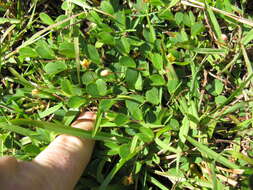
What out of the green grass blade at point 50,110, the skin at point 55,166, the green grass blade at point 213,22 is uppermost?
the green grass blade at point 213,22

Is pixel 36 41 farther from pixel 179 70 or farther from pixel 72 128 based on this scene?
pixel 179 70

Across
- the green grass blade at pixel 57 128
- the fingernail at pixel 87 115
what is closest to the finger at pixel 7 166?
the green grass blade at pixel 57 128

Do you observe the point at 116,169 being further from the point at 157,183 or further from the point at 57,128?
the point at 57,128

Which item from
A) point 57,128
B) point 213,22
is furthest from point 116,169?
point 213,22

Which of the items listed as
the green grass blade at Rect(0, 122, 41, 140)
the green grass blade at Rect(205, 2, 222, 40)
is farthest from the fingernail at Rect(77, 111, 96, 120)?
the green grass blade at Rect(205, 2, 222, 40)

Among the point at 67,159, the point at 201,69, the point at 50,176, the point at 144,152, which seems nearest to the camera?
the point at 50,176

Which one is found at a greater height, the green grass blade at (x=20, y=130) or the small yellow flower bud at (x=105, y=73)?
the small yellow flower bud at (x=105, y=73)

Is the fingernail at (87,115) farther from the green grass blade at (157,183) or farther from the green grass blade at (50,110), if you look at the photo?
the green grass blade at (157,183)

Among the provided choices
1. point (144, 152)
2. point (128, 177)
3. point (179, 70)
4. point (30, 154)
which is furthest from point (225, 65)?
point (30, 154)
